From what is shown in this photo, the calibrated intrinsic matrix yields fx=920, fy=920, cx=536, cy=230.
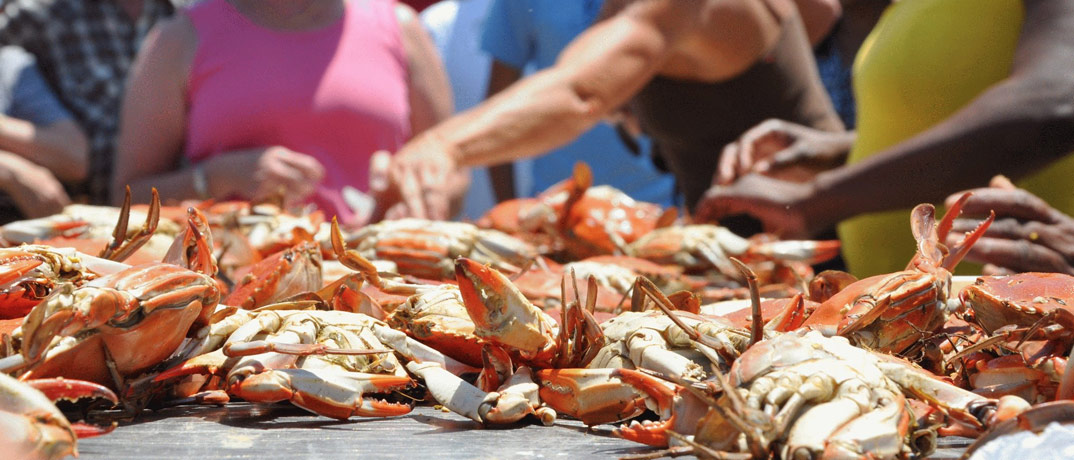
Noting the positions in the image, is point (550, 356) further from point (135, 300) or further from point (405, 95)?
point (405, 95)

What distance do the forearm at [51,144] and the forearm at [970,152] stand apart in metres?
2.57

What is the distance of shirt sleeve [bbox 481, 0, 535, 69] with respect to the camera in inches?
152

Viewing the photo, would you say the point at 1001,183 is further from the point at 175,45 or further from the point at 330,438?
the point at 175,45

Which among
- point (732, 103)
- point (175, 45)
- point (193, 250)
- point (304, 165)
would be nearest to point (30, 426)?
point (193, 250)

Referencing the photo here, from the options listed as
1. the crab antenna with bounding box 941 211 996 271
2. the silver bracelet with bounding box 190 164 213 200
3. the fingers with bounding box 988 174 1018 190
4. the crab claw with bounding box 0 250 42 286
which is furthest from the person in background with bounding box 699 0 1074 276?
the crab claw with bounding box 0 250 42 286

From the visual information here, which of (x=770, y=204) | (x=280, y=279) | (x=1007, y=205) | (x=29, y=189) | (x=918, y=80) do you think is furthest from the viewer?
(x=29, y=189)

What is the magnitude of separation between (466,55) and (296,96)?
7.26 ft

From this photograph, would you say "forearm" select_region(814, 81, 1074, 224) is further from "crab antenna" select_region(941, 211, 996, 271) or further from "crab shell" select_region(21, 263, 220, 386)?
"crab shell" select_region(21, 263, 220, 386)

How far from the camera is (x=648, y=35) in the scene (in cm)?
251

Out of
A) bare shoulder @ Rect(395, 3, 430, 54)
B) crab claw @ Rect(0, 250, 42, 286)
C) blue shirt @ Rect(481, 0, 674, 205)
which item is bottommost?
blue shirt @ Rect(481, 0, 674, 205)

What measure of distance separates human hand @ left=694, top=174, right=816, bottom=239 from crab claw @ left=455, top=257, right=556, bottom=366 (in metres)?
1.47

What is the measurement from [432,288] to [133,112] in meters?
2.25

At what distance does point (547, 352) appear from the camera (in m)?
0.87

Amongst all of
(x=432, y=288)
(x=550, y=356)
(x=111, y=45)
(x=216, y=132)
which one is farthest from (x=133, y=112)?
(x=550, y=356)
